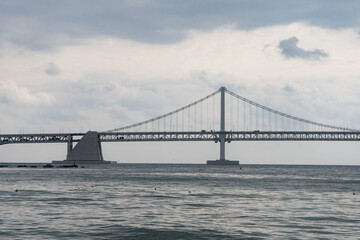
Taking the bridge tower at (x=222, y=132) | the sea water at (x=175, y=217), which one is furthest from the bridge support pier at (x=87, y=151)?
the sea water at (x=175, y=217)

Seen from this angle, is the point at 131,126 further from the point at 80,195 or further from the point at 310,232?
the point at 310,232

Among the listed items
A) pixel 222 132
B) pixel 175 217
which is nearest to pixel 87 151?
pixel 222 132

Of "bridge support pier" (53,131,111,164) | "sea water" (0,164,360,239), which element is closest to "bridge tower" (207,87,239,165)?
"bridge support pier" (53,131,111,164)

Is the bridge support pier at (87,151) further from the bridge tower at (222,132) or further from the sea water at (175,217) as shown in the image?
the sea water at (175,217)

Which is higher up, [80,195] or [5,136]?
[5,136]

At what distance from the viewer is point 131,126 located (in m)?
166

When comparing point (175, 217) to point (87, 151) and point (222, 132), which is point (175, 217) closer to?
point (222, 132)

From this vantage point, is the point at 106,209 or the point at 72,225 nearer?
the point at 72,225

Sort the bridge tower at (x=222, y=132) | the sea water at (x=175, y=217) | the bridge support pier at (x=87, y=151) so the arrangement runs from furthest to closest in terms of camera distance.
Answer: the bridge support pier at (x=87, y=151) < the bridge tower at (x=222, y=132) < the sea water at (x=175, y=217)

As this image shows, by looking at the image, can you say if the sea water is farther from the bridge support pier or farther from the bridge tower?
the bridge support pier

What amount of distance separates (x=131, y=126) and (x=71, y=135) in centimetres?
2009

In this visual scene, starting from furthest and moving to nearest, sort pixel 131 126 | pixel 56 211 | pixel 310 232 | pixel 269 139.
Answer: pixel 131 126 < pixel 269 139 < pixel 56 211 < pixel 310 232

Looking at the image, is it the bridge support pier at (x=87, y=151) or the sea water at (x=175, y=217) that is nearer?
the sea water at (x=175, y=217)

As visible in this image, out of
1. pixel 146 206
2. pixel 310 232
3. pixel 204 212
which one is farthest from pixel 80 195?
pixel 310 232
